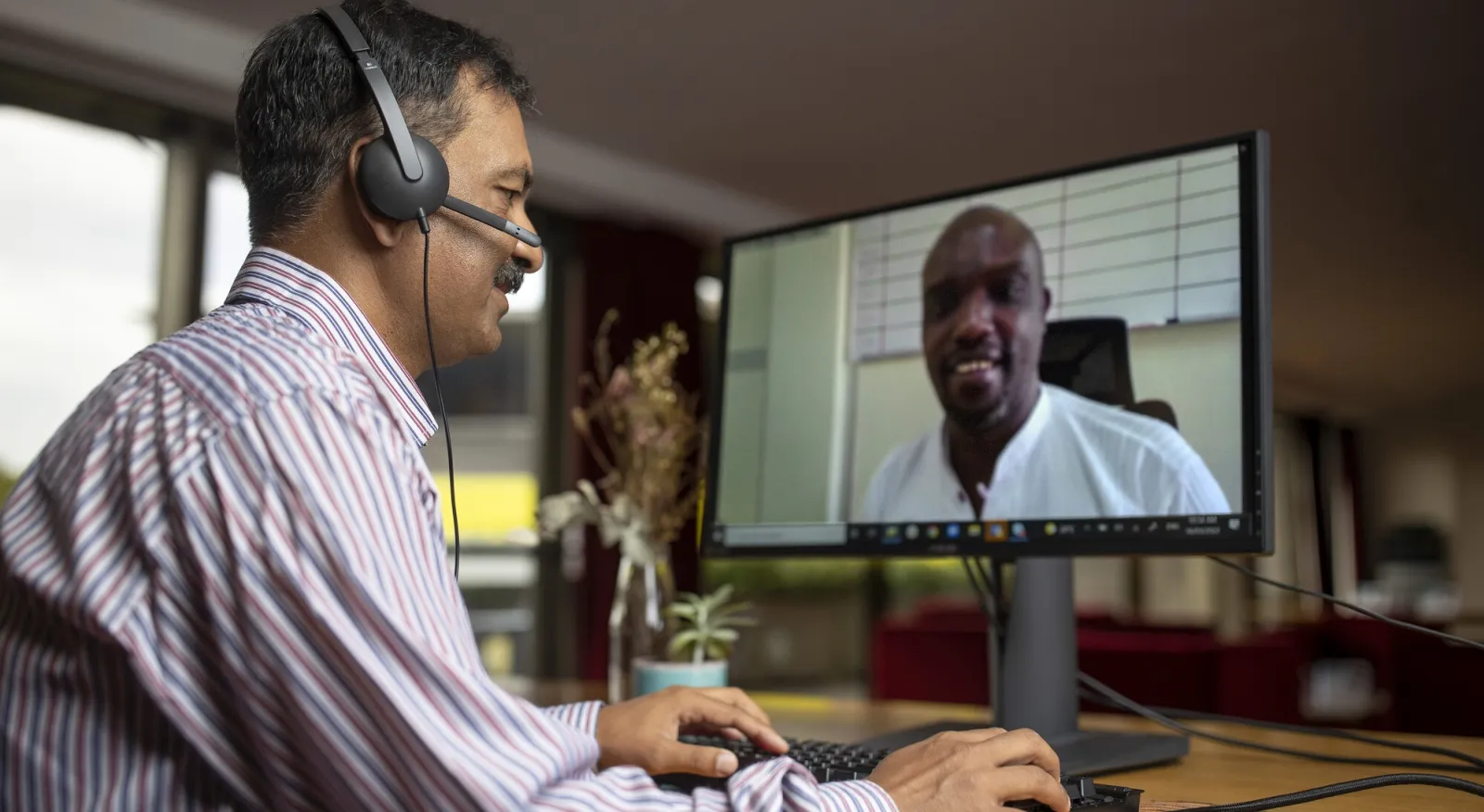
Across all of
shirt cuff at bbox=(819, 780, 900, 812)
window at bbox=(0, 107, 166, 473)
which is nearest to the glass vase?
shirt cuff at bbox=(819, 780, 900, 812)

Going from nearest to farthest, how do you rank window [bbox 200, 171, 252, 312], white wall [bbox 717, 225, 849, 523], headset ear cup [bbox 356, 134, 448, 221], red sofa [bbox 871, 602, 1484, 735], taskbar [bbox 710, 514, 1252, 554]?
headset ear cup [bbox 356, 134, 448, 221], taskbar [bbox 710, 514, 1252, 554], white wall [bbox 717, 225, 849, 523], red sofa [bbox 871, 602, 1484, 735], window [bbox 200, 171, 252, 312]

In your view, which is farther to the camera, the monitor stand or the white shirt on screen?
the monitor stand

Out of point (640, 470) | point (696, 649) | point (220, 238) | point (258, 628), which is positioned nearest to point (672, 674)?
point (696, 649)

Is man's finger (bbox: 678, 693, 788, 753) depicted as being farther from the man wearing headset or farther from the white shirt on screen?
the white shirt on screen

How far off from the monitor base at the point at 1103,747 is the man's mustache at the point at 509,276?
0.53 meters

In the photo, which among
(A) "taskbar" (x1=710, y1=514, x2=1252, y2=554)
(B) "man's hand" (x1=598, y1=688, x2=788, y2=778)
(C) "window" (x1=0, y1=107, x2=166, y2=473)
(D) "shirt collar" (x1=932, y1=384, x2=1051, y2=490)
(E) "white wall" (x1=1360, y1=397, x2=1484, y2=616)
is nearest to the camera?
(B) "man's hand" (x1=598, y1=688, x2=788, y2=778)

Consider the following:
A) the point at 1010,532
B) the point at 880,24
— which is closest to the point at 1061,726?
the point at 1010,532

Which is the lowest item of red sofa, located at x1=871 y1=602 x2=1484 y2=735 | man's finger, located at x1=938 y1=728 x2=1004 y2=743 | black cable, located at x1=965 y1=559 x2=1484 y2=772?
red sofa, located at x1=871 y1=602 x2=1484 y2=735

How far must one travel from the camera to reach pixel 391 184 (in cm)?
84

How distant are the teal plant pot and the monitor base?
0.88 ft

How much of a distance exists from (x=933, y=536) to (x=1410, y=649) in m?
3.27

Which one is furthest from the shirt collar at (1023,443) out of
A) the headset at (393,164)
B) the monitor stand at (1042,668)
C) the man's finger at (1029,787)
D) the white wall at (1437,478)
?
the white wall at (1437,478)

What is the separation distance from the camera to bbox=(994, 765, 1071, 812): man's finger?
0.74 m

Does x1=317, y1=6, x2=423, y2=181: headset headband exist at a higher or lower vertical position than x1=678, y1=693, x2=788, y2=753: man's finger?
higher
